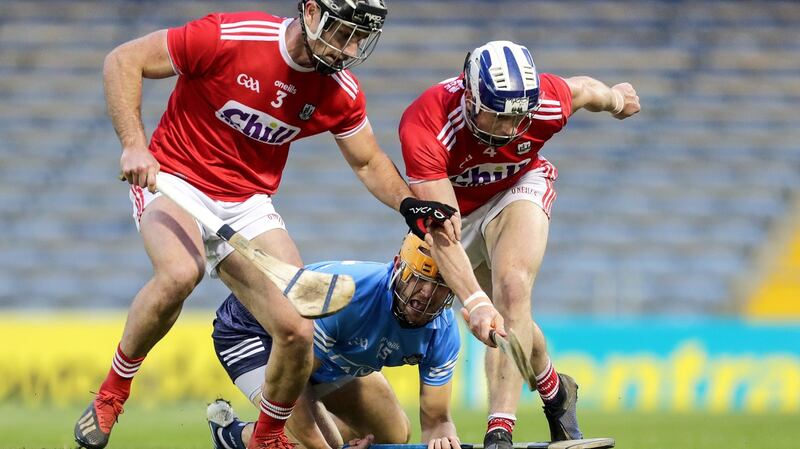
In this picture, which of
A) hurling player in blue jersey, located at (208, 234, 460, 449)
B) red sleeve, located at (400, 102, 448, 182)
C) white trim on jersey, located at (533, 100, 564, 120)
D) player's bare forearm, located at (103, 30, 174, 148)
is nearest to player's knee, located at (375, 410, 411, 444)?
hurling player in blue jersey, located at (208, 234, 460, 449)

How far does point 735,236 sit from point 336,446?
1065 centimetres

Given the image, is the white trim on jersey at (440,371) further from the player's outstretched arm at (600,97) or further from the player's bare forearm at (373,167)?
the player's outstretched arm at (600,97)

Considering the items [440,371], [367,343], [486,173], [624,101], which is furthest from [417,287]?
[624,101]

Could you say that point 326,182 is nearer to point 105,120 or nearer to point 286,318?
point 105,120

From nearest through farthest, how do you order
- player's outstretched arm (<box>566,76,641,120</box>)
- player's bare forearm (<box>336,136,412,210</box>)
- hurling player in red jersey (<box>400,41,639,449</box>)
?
hurling player in red jersey (<box>400,41,639,449</box>), player's bare forearm (<box>336,136,412,210</box>), player's outstretched arm (<box>566,76,641,120</box>)

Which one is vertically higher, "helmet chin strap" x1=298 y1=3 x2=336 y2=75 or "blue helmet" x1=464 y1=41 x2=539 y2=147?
"blue helmet" x1=464 y1=41 x2=539 y2=147

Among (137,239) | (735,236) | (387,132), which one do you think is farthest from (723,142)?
(137,239)

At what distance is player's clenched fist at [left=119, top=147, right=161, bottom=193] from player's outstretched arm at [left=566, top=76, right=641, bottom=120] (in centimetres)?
225

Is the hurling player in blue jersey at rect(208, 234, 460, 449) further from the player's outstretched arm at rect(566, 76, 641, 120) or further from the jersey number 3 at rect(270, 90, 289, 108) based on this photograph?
the player's outstretched arm at rect(566, 76, 641, 120)

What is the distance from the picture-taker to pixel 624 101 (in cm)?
684

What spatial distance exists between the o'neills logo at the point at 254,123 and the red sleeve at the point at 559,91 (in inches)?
50.4

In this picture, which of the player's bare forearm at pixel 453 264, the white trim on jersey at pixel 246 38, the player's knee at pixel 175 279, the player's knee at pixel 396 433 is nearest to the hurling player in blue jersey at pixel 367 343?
the player's bare forearm at pixel 453 264

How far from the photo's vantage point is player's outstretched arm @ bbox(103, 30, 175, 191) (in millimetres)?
5594

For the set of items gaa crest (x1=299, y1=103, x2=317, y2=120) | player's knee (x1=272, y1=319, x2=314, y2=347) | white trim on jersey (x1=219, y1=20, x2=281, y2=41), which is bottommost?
player's knee (x1=272, y1=319, x2=314, y2=347)
